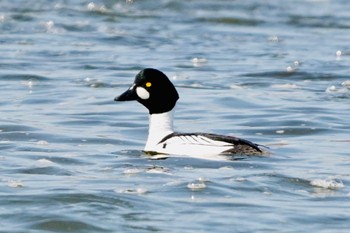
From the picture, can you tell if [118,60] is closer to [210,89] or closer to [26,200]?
[210,89]

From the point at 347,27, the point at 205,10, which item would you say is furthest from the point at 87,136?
the point at 205,10

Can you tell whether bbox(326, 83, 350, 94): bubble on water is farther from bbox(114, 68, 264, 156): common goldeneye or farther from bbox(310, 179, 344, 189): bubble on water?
bbox(310, 179, 344, 189): bubble on water

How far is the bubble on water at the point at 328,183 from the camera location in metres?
13.2

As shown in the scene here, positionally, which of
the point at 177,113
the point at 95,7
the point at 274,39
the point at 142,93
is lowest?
the point at 177,113

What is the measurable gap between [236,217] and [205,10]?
2178cm

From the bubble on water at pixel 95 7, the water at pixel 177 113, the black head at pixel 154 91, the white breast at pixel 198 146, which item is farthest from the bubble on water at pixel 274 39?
the white breast at pixel 198 146

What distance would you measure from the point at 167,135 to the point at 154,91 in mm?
548

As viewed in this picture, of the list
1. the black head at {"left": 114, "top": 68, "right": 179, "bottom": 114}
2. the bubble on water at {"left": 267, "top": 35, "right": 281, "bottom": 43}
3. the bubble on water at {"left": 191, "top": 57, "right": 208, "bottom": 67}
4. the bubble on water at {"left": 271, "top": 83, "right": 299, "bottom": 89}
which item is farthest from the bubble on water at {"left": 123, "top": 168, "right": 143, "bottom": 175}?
the bubble on water at {"left": 267, "top": 35, "right": 281, "bottom": 43}

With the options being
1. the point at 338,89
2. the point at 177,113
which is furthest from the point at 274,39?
the point at 177,113

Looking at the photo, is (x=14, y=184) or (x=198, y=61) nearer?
(x=14, y=184)

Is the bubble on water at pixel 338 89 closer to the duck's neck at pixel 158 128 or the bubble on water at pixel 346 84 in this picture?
the bubble on water at pixel 346 84

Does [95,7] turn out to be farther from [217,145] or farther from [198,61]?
[217,145]

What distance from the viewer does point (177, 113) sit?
19234 mm

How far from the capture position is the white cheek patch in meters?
15.4
